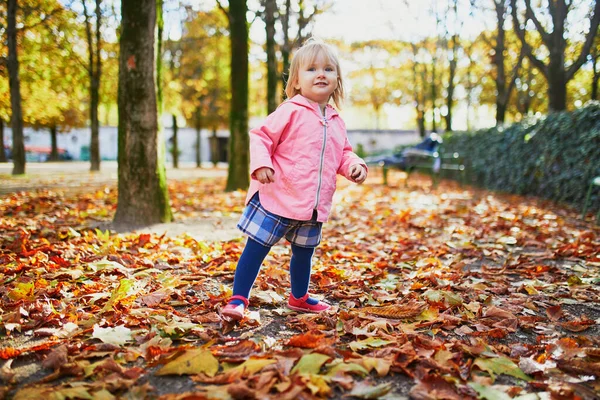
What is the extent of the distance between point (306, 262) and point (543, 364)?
51.6 inches

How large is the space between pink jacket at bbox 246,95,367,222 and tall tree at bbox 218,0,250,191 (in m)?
7.58

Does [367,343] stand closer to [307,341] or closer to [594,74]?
[307,341]

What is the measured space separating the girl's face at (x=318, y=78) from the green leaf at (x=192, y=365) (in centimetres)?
149

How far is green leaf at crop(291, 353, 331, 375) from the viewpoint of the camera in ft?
6.57

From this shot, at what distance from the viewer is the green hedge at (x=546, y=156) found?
8.23m

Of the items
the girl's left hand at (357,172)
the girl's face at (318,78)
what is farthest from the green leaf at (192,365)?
the girl's face at (318,78)

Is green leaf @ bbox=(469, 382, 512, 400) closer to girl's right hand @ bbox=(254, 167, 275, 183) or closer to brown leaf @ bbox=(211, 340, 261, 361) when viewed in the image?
brown leaf @ bbox=(211, 340, 261, 361)

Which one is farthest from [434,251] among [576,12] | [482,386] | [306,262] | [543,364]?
[576,12]

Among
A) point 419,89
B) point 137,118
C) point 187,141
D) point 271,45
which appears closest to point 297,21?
point 271,45

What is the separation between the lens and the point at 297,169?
2.64 m

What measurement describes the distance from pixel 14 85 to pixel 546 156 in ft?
43.1

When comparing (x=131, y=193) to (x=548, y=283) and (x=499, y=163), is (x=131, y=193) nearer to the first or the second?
(x=548, y=283)

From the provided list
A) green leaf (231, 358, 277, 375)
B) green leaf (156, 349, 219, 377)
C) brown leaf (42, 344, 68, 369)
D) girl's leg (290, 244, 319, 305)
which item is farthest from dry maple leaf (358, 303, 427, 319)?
brown leaf (42, 344, 68, 369)

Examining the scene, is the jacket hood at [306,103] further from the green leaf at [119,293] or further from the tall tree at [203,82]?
the tall tree at [203,82]
